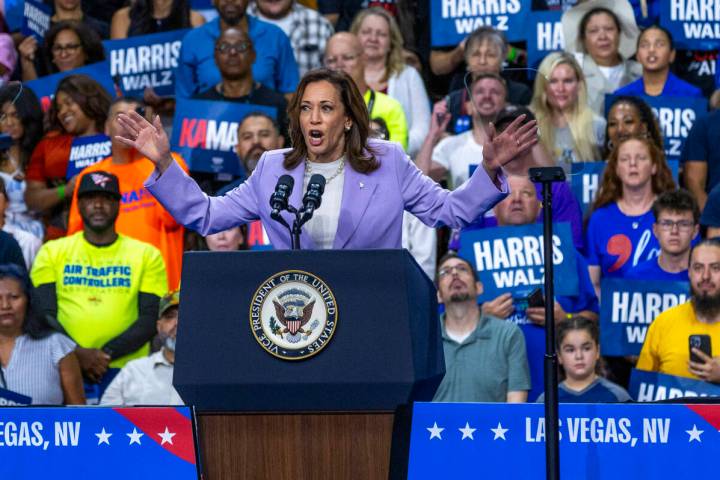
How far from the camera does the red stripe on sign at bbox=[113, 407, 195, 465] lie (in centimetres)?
392

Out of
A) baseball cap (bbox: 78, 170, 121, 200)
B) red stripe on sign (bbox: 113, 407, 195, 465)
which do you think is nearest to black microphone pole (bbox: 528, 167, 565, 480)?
red stripe on sign (bbox: 113, 407, 195, 465)

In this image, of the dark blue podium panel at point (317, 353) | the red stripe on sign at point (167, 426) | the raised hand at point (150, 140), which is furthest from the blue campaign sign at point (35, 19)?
the dark blue podium panel at point (317, 353)

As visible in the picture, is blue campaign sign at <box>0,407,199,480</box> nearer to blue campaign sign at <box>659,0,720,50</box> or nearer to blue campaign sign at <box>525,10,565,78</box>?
blue campaign sign at <box>525,10,565,78</box>

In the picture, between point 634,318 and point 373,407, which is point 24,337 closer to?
point 634,318

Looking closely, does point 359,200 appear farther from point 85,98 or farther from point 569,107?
point 85,98

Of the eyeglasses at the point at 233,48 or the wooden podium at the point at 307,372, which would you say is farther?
the eyeglasses at the point at 233,48

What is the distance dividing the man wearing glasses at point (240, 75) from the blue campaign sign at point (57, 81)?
0.80m

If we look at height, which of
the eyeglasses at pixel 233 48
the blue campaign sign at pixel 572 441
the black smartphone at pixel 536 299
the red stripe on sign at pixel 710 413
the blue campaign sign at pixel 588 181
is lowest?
the blue campaign sign at pixel 572 441

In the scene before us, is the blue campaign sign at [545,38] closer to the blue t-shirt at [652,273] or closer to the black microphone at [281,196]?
the blue t-shirt at [652,273]

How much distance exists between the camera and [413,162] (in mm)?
5719

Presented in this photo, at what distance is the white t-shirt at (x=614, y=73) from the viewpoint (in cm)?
887

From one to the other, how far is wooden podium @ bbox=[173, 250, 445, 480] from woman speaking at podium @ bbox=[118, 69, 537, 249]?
52 cm

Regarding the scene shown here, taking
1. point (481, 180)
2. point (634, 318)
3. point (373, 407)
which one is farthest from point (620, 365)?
point (373, 407)

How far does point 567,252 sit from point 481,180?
10.2 ft
